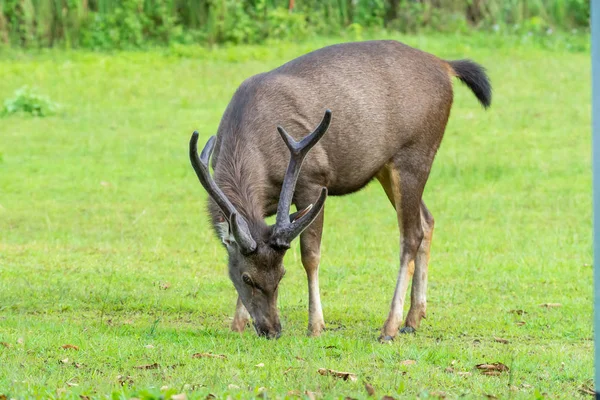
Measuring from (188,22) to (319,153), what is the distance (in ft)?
49.0

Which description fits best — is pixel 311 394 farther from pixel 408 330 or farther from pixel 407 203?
pixel 407 203

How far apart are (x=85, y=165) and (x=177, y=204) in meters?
2.45

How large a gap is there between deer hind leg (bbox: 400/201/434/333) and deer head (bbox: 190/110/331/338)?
1432mm

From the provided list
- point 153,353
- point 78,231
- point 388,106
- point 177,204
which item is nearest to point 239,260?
point 153,353

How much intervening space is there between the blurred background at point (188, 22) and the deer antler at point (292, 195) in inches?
578

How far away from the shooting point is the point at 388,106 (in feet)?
28.4

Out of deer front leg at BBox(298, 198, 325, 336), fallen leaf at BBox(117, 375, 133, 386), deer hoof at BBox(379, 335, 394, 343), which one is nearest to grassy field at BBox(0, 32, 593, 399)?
fallen leaf at BBox(117, 375, 133, 386)

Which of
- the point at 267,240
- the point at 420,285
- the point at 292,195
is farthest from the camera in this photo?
the point at 420,285

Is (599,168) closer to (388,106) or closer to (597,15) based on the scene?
(597,15)

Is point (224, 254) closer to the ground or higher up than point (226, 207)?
closer to the ground

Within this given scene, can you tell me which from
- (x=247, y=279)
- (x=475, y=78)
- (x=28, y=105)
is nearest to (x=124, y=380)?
(x=247, y=279)

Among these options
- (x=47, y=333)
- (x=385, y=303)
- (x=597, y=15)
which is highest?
(x=597, y=15)

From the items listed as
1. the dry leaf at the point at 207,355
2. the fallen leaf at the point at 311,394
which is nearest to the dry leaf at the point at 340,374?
the fallen leaf at the point at 311,394

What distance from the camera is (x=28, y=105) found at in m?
18.4
